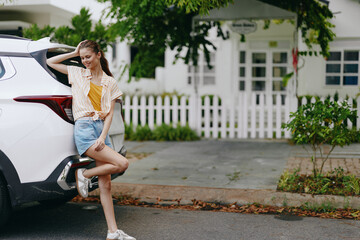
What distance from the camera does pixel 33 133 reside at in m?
4.25

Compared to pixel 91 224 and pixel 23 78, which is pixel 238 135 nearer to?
pixel 91 224

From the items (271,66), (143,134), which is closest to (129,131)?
(143,134)

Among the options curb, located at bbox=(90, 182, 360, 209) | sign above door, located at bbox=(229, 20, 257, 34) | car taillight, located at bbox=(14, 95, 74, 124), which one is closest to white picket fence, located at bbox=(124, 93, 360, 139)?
sign above door, located at bbox=(229, 20, 257, 34)

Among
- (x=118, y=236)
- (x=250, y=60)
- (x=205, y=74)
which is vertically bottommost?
(x=118, y=236)

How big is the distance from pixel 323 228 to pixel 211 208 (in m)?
1.42

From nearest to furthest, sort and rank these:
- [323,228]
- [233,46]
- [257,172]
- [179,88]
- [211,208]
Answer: [323,228], [211,208], [257,172], [233,46], [179,88]

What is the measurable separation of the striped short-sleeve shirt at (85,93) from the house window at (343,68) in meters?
10.8

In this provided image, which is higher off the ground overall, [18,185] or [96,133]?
[96,133]

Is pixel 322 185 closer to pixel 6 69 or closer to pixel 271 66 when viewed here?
pixel 6 69

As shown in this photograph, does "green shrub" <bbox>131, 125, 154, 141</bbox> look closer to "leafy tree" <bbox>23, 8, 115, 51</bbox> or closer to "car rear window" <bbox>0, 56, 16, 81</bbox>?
"leafy tree" <bbox>23, 8, 115, 51</bbox>

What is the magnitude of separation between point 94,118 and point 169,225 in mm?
1526

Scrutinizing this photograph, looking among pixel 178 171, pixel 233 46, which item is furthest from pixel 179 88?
pixel 178 171

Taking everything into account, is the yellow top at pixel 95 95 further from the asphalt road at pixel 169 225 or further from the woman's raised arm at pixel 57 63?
the asphalt road at pixel 169 225

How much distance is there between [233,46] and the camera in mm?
16234
